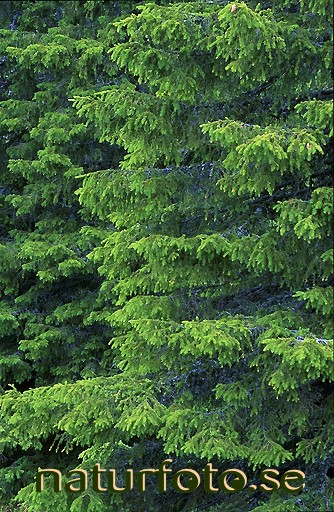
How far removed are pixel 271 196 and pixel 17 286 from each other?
13.1 ft

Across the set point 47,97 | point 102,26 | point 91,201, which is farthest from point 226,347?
point 102,26

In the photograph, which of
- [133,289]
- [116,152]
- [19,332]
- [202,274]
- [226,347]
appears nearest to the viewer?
[226,347]

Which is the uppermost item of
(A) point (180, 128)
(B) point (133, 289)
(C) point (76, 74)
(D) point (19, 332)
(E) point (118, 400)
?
(A) point (180, 128)

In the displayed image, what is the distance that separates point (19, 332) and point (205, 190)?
12.4 ft

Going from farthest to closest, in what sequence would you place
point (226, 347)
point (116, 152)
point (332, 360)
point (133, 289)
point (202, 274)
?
point (116, 152) → point (133, 289) → point (202, 274) → point (226, 347) → point (332, 360)

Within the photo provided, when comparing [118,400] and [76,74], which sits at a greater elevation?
[76,74]

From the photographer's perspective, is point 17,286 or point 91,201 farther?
point 17,286

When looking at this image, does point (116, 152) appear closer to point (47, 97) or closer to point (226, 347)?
point (47, 97)

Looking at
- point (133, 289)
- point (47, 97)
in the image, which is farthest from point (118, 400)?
point (47, 97)

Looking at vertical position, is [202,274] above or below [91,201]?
below

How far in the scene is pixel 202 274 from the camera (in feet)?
13.8

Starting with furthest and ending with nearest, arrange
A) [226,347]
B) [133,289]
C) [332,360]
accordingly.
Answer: [133,289], [226,347], [332,360]

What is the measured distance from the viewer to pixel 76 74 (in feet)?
24.6

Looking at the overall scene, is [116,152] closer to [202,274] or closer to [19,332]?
[19,332]
